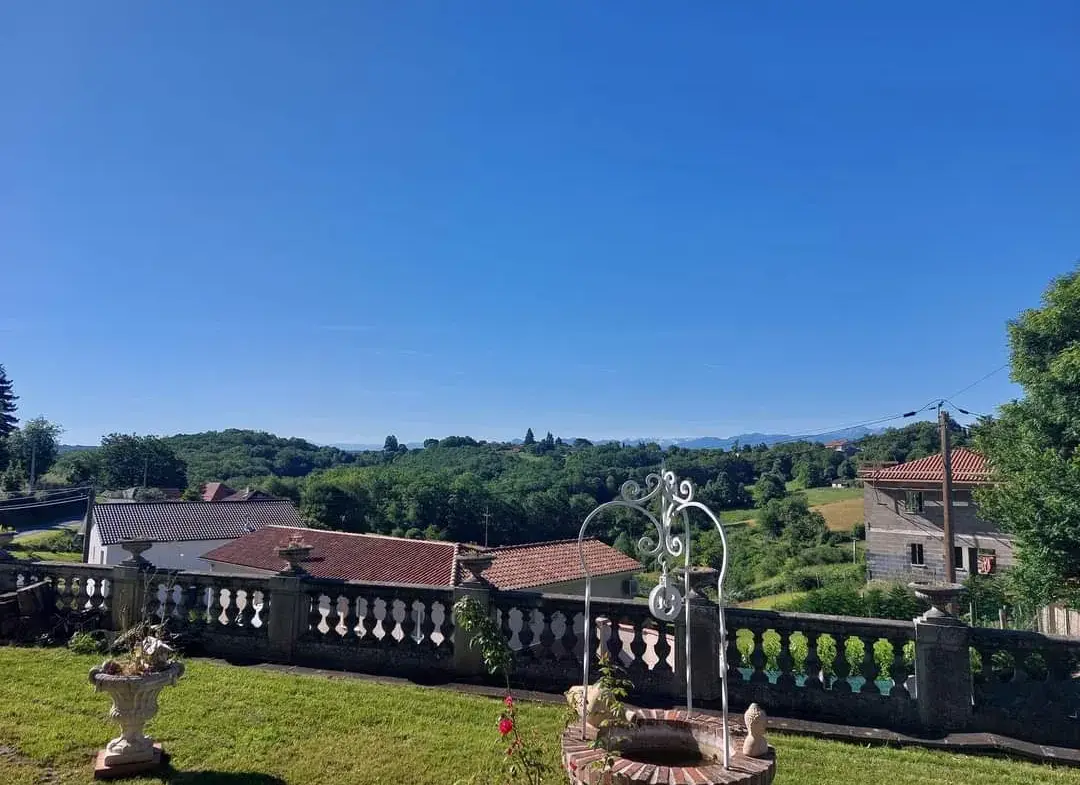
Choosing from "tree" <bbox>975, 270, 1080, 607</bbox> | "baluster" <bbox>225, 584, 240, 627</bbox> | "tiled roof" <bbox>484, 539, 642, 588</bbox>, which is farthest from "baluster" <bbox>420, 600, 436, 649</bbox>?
"tree" <bbox>975, 270, 1080, 607</bbox>

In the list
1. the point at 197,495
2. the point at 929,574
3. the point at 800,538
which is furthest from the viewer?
the point at 197,495

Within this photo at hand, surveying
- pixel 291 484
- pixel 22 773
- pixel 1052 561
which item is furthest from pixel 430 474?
pixel 22 773

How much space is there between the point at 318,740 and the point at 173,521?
140ft

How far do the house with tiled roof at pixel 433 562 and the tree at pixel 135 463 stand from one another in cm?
7626

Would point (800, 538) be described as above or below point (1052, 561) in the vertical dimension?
below

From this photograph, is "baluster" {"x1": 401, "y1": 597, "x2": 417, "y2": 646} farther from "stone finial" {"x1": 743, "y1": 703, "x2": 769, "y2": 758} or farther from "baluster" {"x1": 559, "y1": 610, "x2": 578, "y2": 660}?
"stone finial" {"x1": 743, "y1": 703, "x2": 769, "y2": 758}

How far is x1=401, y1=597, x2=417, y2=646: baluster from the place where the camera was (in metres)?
7.61

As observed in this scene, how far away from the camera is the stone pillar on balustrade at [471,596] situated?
728cm

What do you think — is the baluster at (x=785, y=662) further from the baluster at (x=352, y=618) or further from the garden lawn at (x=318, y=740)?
the baluster at (x=352, y=618)

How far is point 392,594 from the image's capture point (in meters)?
7.79

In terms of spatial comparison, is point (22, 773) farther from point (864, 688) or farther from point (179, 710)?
point (864, 688)

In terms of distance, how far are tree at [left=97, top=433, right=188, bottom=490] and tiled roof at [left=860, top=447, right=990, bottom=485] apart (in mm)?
93351

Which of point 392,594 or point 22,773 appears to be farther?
point 392,594

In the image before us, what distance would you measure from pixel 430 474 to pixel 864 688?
277 ft
